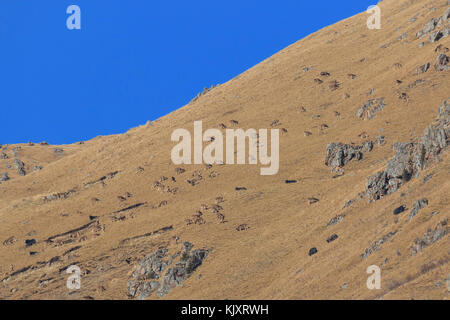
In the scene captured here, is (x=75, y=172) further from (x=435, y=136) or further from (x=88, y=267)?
(x=435, y=136)

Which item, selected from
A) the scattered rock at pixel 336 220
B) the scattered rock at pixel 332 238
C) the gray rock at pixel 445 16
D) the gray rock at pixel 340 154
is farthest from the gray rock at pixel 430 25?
the scattered rock at pixel 332 238

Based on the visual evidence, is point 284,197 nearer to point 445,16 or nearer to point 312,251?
point 312,251

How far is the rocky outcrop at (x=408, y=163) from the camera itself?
6475 cm

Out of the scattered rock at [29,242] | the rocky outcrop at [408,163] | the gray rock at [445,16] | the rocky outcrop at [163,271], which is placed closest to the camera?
the rocky outcrop at [408,163]

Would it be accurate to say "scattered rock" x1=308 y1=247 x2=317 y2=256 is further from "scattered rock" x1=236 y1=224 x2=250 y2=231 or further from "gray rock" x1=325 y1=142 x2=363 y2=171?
"gray rock" x1=325 y1=142 x2=363 y2=171

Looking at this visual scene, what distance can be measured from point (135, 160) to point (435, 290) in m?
72.2

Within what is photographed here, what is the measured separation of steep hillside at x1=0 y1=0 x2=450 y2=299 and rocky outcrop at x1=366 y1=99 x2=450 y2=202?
167mm

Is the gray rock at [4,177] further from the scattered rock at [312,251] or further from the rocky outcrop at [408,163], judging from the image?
the rocky outcrop at [408,163]

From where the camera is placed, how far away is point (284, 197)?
3115 inches

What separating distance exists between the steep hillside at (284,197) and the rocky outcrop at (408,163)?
0.17 m

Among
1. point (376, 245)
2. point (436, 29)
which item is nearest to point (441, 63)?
point (436, 29)

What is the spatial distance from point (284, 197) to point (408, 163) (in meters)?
17.9

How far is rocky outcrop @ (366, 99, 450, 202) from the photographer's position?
64.8 metres

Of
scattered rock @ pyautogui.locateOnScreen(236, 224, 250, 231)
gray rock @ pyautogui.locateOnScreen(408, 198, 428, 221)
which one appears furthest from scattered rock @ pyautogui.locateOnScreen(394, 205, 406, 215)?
scattered rock @ pyautogui.locateOnScreen(236, 224, 250, 231)
